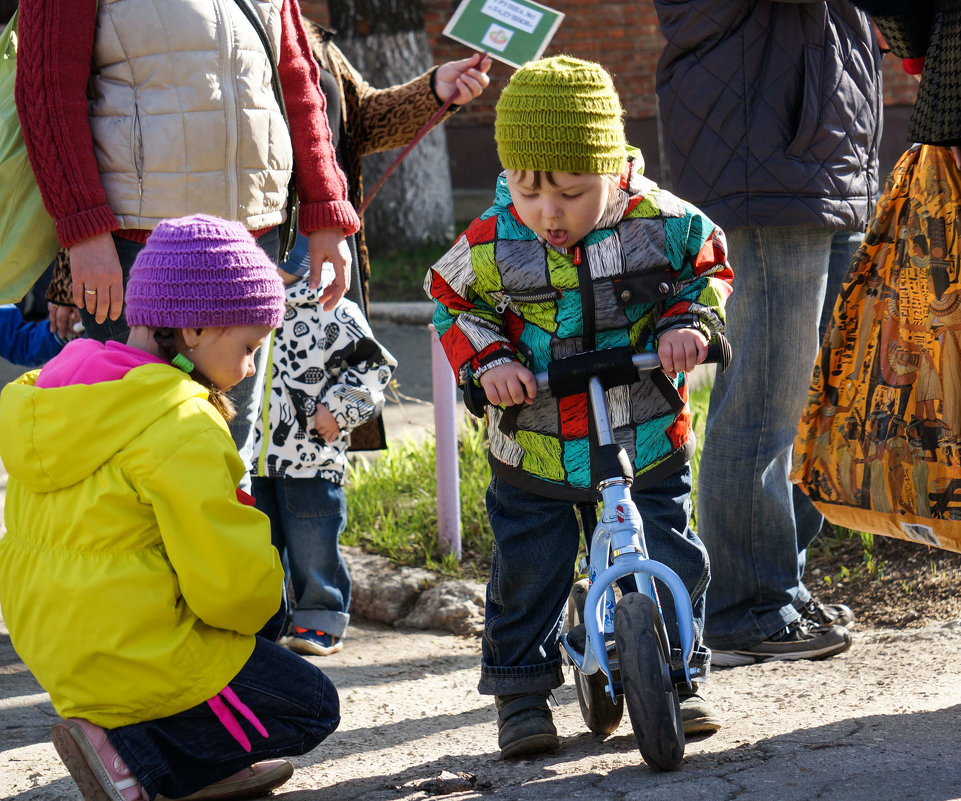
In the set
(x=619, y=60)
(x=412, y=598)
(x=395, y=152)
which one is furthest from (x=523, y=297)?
(x=619, y=60)

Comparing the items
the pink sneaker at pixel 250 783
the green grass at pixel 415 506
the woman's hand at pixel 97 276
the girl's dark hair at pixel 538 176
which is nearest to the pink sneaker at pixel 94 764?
the pink sneaker at pixel 250 783

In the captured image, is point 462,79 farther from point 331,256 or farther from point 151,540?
point 151,540

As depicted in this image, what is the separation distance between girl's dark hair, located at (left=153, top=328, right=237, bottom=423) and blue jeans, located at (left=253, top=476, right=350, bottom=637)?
49.7 inches

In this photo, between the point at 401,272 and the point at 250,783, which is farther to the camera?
the point at 401,272

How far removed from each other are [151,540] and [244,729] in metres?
0.43

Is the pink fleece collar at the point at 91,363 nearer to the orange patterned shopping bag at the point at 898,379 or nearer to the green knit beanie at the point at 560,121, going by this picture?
the green knit beanie at the point at 560,121

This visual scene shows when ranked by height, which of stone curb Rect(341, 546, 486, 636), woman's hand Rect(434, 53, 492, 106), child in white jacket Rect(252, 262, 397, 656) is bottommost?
stone curb Rect(341, 546, 486, 636)

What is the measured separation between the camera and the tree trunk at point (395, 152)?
959 centimetres

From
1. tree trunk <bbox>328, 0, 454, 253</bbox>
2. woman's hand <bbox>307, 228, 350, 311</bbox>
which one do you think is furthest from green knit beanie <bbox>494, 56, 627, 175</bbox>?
tree trunk <bbox>328, 0, 454, 253</bbox>

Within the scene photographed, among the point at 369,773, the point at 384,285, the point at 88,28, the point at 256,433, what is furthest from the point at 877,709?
the point at 384,285

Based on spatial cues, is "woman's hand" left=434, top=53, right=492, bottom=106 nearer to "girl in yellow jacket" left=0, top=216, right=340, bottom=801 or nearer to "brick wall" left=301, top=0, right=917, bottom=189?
"girl in yellow jacket" left=0, top=216, right=340, bottom=801

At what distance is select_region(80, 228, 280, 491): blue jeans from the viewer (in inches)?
112

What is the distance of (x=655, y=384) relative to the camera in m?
2.71

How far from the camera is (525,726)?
8.94 feet
